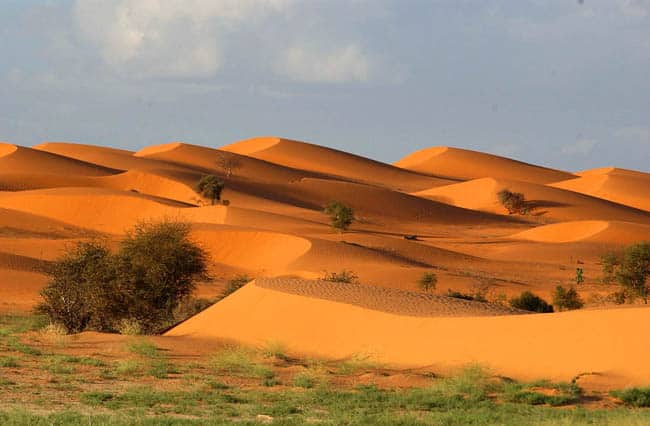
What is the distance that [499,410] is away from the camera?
579 inches

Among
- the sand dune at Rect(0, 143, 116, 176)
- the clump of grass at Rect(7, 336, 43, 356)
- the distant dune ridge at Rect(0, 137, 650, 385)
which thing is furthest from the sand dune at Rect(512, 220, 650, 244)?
the clump of grass at Rect(7, 336, 43, 356)

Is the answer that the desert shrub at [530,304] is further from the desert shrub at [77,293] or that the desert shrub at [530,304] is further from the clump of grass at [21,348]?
the clump of grass at [21,348]

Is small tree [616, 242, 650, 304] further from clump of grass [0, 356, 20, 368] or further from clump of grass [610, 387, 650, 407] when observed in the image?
clump of grass [0, 356, 20, 368]

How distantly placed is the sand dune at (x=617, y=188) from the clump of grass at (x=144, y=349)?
101158mm

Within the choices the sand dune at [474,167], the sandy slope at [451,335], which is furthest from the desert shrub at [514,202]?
the sandy slope at [451,335]

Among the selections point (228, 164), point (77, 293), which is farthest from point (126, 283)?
point (228, 164)

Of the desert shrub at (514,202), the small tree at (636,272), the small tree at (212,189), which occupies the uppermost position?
the desert shrub at (514,202)

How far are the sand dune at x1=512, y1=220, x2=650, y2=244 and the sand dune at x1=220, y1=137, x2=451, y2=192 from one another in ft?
160

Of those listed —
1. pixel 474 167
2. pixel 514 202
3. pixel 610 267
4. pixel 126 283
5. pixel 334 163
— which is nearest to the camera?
pixel 126 283

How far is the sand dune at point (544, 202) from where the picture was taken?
95625mm

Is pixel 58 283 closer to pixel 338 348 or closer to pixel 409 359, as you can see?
pixel 338 348

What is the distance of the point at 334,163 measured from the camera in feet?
447

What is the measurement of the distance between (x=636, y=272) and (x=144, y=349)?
22529 millimetres

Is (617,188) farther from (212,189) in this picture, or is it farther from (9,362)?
(9,362)
